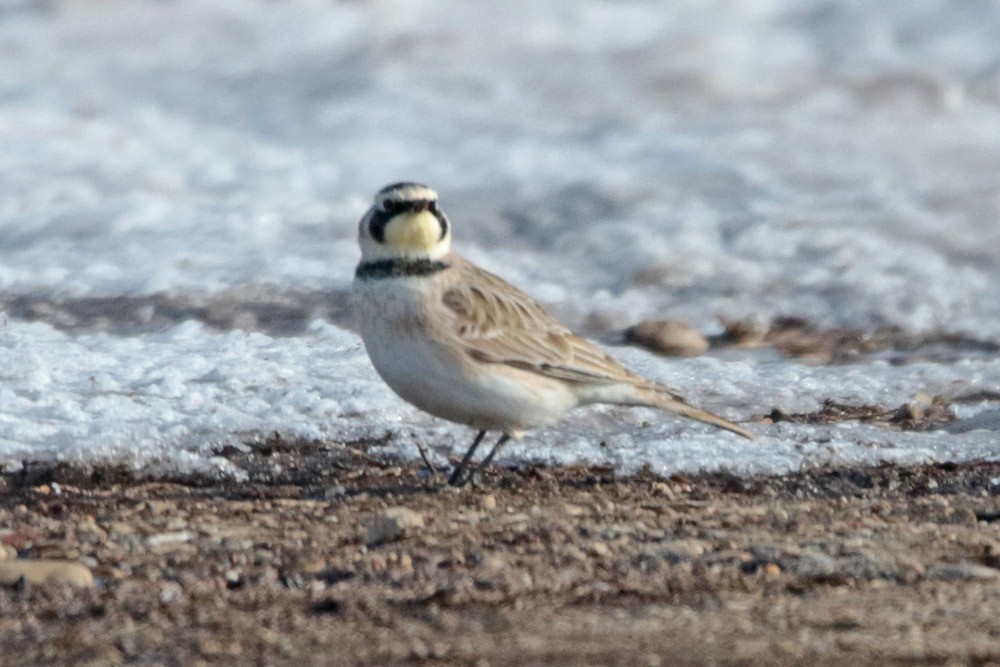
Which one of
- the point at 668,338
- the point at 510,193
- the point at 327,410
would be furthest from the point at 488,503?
the point at 510,193

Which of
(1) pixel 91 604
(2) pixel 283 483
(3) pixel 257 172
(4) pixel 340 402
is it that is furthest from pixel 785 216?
(1) pixel 91 604

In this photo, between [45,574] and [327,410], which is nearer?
[45,574]

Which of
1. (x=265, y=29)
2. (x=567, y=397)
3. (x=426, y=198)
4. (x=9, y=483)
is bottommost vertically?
(x=9, y=483)

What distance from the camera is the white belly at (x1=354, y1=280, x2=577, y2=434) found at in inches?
213

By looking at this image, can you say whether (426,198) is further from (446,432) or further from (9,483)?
(9,483)

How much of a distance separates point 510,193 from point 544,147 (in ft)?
4.59

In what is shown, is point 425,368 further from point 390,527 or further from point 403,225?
point 390,527

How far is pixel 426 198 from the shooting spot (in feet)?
18.3

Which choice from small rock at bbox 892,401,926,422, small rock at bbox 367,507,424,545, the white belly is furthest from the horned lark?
small rock at bbox 892,401,926,422

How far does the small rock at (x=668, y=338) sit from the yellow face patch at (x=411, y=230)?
2995 mm

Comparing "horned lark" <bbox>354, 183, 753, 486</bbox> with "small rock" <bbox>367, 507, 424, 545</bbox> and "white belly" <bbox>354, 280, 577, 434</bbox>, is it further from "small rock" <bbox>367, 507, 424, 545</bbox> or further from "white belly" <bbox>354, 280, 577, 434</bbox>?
"small rock" <bbox>367, 507, 424, 545</bbox>

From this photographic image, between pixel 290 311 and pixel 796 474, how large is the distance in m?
3.90

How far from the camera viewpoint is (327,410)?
6449mm

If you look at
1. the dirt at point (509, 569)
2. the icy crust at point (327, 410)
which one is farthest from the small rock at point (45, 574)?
the icy crust at point (327, 410)
